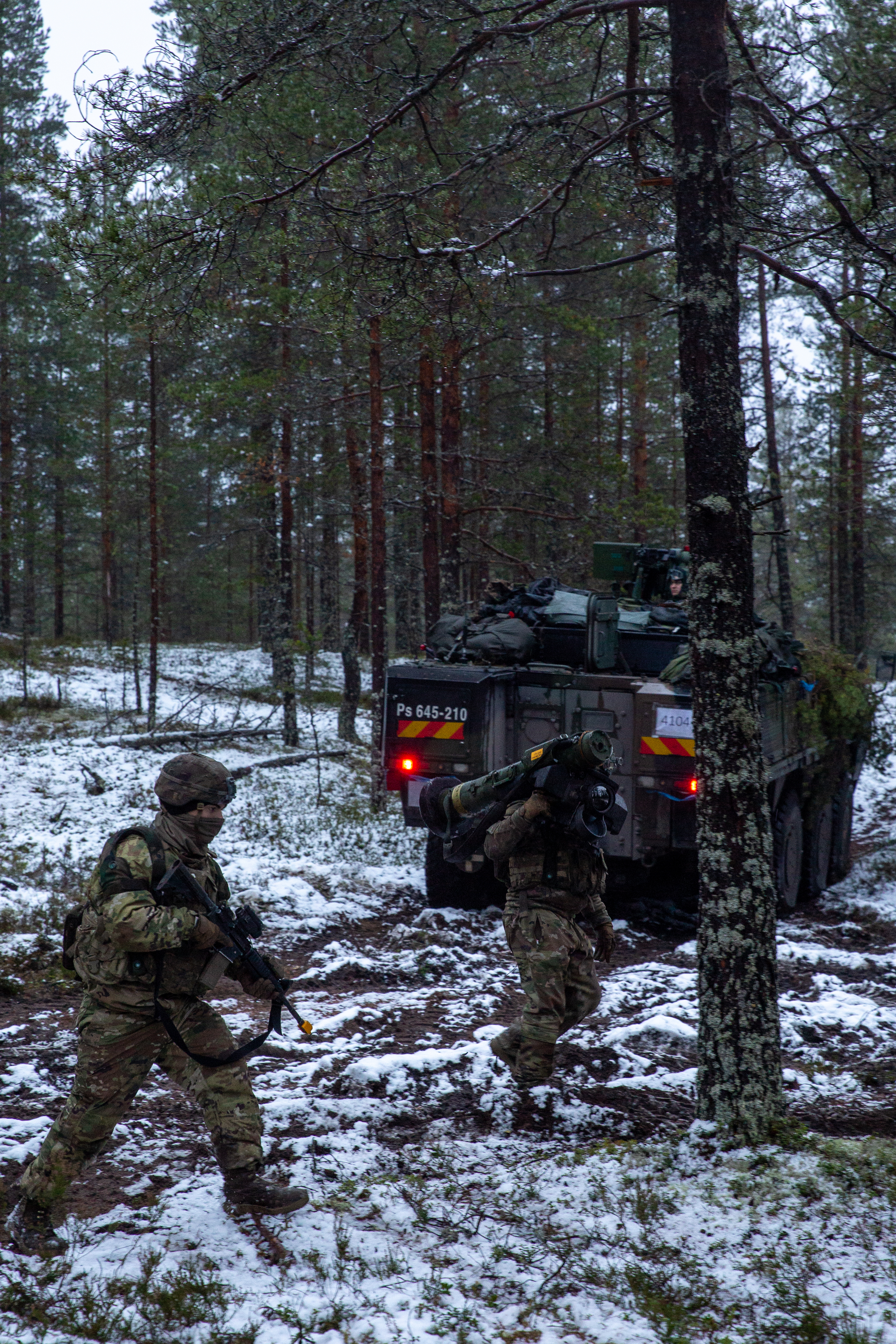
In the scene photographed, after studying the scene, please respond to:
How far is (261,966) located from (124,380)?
66.2 ft

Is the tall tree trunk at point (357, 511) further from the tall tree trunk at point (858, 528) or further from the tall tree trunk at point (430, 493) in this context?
the tall tree trunk at point (858, 528)

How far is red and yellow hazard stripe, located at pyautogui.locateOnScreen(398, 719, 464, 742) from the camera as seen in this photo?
755cm

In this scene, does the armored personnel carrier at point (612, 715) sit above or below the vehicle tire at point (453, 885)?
above

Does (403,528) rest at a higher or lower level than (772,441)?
lower

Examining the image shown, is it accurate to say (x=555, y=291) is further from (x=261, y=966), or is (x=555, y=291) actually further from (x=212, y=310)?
(x=261, y=966)

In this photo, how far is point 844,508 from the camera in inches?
881

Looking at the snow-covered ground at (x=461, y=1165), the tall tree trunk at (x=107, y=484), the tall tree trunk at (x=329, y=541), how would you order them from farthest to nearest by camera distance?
the tall tree trunk at (x=107, y=484)
the tall tree trunk at (x=329, y=541)
the snow-covered ground at (x=461, y=1165)

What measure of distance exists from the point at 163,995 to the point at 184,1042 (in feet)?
0.67

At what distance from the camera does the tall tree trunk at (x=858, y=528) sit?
2097 centimetres

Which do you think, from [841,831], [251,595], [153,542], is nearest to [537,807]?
[841,831]

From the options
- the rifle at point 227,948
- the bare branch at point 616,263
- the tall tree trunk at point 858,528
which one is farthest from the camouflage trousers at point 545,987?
the tall tree trunk at point 858,528

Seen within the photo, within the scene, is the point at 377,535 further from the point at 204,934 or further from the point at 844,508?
the point at 844,508

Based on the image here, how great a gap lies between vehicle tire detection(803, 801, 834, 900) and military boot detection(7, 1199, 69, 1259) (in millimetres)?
7705

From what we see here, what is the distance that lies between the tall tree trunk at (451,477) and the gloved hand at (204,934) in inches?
363
